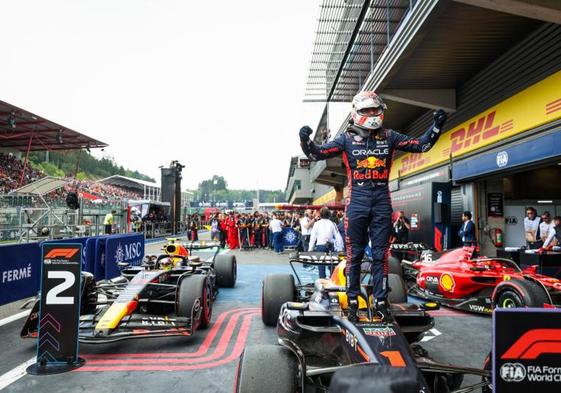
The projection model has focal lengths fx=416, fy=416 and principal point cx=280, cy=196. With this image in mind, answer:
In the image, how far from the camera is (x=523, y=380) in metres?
1.87

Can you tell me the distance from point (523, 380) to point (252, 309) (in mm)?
4727

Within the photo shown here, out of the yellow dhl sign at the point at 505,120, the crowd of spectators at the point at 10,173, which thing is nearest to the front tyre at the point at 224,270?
the yellow dhl sign at the point at 505,120

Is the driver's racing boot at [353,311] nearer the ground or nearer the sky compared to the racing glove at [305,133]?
nearer the ground

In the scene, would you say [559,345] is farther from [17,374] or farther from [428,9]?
[428,9]

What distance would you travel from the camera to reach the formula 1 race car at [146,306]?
4.13 m

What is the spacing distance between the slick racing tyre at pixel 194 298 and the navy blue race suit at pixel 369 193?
203 centimetres

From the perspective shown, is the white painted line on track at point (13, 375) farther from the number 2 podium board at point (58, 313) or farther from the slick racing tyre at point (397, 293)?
the slick racing tyre at point (397, 293)

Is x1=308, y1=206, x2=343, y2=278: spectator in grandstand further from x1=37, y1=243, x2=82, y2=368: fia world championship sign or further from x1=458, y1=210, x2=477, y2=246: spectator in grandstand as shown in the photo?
x1=37, y1=243, x2=82, y2=368: fia world championship sign

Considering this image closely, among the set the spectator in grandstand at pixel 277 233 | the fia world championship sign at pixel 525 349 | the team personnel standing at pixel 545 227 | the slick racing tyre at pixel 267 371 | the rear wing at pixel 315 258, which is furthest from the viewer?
the spectator in grandstand at pixel 277 233

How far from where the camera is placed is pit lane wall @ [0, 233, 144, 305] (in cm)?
593

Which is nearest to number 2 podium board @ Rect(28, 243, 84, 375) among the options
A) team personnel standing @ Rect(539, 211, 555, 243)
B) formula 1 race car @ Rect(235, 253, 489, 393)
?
formula 1 race car @ Rect(235, 253, 489, 393)

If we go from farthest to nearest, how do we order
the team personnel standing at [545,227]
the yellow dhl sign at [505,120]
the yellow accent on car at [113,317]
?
the team personnel standing at [545,227] → the yellow dhl sign at [505,120] → the yellow accent on car at [113,317]

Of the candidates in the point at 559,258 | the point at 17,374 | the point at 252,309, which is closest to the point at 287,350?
the point at 17,374

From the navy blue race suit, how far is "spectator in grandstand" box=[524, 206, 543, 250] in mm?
7986
